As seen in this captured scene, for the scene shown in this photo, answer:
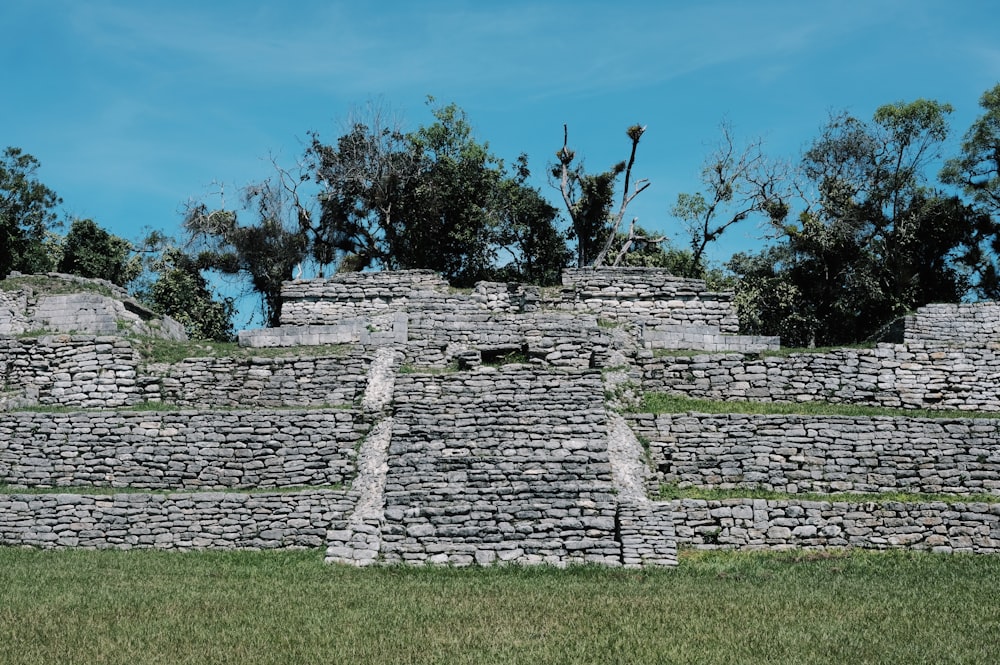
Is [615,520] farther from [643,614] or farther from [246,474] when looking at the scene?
[246,474]

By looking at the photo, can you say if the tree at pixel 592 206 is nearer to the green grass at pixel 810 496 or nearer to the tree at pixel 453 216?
the tree at pixel 453 216

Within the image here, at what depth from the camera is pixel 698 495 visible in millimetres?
16328

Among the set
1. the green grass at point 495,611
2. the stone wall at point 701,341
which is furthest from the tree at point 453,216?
the green grass at point 495,611

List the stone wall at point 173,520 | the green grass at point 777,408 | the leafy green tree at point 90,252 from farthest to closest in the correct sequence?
the leafy green tree at point 90,252 → the green grass at point 777,408 → the stone wall at point 173,520

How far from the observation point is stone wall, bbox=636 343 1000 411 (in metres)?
20.2

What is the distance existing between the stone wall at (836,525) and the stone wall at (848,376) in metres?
4.49

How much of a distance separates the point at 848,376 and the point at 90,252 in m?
19.6

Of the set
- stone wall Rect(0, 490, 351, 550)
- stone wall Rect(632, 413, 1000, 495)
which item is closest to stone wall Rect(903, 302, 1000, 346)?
stone wall Rect(632, 413, 1000, 495)

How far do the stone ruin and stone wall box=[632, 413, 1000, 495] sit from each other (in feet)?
0.11

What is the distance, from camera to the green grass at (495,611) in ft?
32.2

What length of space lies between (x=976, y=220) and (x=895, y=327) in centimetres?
1159

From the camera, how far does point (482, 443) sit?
53.6 ft

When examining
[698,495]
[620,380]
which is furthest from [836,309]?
[698,495]

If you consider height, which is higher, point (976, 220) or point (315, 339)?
point (976, 220)
